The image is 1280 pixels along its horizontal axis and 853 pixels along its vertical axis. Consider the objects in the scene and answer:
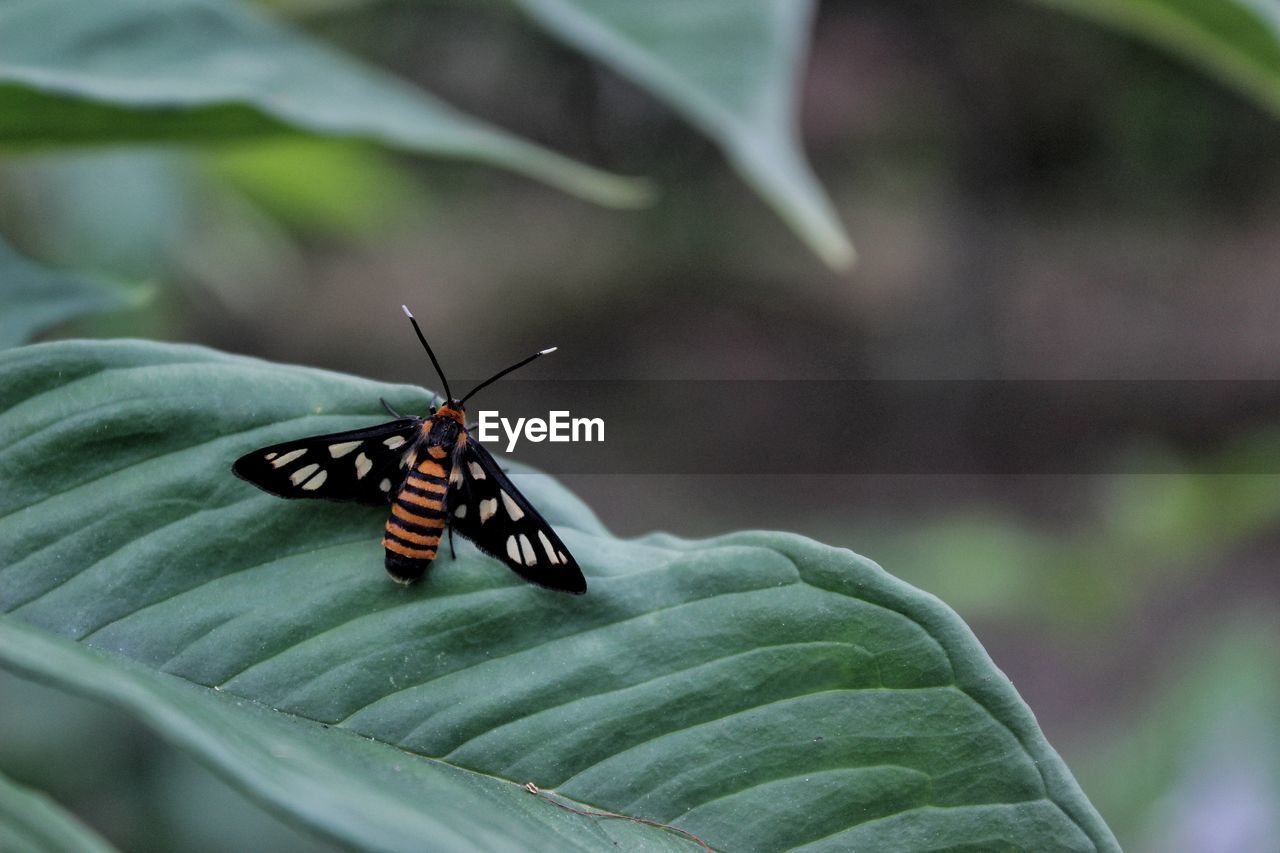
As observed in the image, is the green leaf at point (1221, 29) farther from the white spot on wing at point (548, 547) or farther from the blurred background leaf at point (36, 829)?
the blurred background leaf at point (36, 829)

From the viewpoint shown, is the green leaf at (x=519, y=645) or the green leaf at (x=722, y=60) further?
the green leaf at (x=722, y=60)

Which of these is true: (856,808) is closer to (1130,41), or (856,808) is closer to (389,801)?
(389,801)

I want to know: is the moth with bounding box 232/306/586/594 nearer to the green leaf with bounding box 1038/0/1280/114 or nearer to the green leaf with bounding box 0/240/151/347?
the green leaf with bounding box 0/240/151/347

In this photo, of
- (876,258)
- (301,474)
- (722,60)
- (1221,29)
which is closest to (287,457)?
(301,474)

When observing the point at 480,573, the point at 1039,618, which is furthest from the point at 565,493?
the point at 1039,618

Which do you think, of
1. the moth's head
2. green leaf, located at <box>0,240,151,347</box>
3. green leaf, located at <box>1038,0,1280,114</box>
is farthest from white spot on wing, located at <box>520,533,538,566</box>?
green leaf, located at <box>1038,0,1280,114</box>

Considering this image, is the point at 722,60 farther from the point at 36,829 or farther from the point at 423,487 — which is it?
the point at 36,829

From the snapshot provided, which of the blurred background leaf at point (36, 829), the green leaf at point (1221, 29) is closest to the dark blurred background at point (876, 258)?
the green leaf at point (1221, 29)
